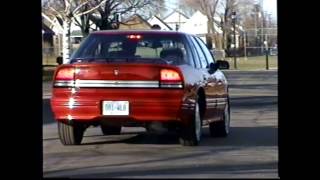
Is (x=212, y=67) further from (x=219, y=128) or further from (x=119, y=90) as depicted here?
(x=119, y=90)

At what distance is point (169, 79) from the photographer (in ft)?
29.0

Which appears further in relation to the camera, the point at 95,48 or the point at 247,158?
the point at 95,48

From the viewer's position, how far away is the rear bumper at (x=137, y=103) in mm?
8789

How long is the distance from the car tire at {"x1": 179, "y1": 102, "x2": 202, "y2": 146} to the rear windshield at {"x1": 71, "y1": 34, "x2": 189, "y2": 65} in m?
0.66

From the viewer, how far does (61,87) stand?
909 cm

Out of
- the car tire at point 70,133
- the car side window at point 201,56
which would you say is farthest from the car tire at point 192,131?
the car tire at point 70,133

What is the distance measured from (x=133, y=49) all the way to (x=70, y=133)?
4.17 ft

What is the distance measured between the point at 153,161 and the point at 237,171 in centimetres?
110

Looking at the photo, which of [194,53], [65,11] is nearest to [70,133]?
[194,53]

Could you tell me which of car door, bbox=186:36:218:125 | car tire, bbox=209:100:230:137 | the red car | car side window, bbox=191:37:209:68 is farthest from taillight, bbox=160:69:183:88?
car tire, bbox=209:100:230:137

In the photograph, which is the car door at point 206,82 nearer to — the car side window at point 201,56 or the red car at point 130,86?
the car side window at point 201,56
